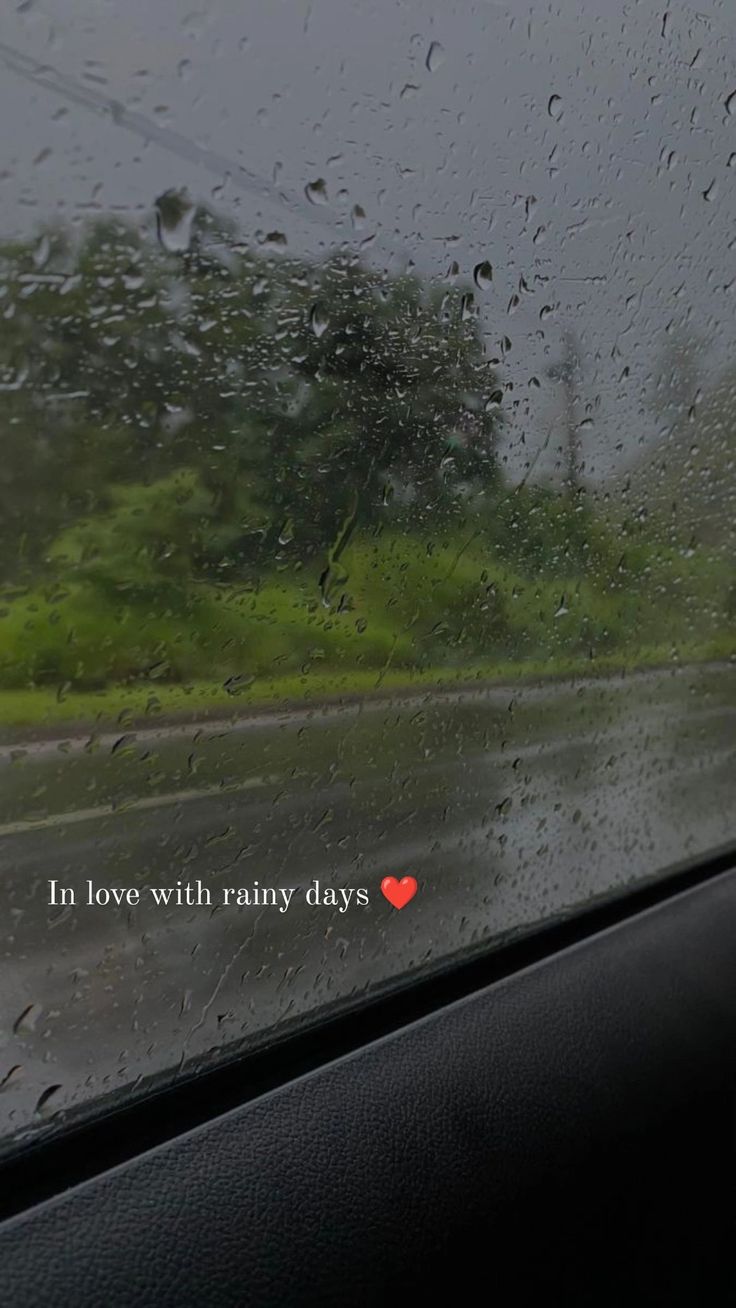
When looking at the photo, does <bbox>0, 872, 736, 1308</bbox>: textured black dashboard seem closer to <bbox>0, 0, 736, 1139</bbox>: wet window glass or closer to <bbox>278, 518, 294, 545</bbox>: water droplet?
<bbox>0, 0, 736, 1139</bbox>: wet window glass

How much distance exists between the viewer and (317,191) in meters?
1.69

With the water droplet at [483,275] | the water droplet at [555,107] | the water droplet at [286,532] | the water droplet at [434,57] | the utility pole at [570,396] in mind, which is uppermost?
the water droplet at [555,107]

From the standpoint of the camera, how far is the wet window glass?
141 centimetres

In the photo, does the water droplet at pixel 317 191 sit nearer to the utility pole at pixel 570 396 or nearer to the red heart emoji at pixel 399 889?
the utility pole at pixel 570 396

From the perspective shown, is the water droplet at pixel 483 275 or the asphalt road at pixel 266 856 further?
the water droplet at pixel 483 275

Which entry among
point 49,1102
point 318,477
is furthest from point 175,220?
point 49,1102

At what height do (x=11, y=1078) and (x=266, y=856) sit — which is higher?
(x=266, y=856)

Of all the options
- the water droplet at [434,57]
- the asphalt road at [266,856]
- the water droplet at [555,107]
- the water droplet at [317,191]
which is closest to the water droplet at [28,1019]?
the asphalt road at [266,856]

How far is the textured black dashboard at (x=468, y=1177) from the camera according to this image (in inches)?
54.4

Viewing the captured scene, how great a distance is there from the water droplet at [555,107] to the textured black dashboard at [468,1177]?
169 centimetres

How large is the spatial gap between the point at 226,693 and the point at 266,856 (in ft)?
0.96

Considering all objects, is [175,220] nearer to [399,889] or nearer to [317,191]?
[317,191]

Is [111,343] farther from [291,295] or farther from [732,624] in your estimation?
[732,624]

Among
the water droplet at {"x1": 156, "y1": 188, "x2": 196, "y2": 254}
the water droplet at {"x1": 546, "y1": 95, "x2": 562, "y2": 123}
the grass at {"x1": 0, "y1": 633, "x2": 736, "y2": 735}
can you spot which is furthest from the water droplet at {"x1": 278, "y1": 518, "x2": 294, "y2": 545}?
the water droplet at {"x1": 546, "y1": 95, "x2": 562, "y2": 123}
